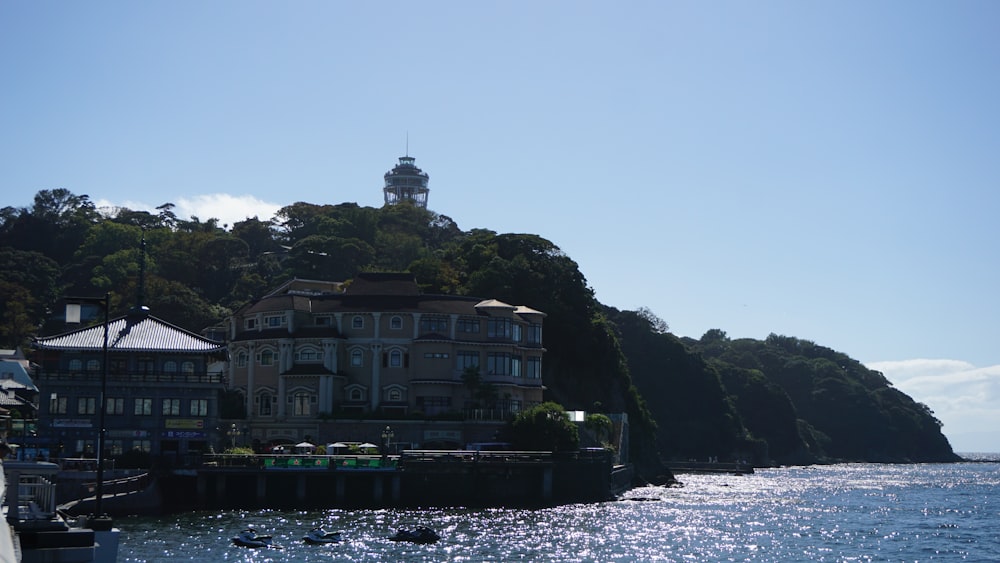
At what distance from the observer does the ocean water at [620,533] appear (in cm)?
6562

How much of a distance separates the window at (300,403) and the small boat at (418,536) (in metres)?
40.1

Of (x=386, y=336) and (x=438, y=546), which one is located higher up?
(x=386, y=336)

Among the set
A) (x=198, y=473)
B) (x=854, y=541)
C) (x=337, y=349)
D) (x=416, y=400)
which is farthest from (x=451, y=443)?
(x=854, y=541)

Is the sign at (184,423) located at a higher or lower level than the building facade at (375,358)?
lower

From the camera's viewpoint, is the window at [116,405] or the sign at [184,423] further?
the sign at [184,423]

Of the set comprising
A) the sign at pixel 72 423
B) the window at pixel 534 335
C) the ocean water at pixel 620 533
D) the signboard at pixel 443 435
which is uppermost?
the window at pixel 534 335

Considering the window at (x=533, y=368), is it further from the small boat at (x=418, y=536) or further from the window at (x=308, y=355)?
the small boat at (x=418, y=536)

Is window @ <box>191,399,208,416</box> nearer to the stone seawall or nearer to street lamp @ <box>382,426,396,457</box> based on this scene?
the stone seawall

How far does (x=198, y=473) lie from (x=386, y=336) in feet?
93.7

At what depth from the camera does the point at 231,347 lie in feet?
383

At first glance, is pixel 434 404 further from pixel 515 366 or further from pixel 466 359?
pixel 515 366

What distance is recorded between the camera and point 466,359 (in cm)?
11262

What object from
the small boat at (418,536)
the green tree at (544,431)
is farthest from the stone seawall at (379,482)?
the small boat at (418,536)

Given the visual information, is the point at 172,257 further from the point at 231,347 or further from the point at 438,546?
the point at 438,546
